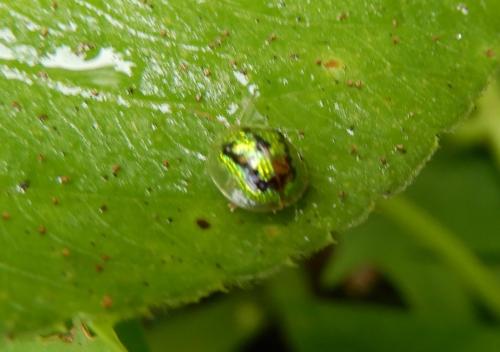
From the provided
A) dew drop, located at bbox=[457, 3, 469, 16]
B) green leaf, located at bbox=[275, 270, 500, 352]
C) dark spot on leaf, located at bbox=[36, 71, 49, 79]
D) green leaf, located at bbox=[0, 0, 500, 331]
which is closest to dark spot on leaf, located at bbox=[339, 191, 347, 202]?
green leaf, located at bbox=[0, 0, 500, 331]

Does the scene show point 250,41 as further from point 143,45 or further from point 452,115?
point 452,115

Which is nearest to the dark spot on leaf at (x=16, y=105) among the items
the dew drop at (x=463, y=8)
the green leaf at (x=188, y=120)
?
the green leaf at (x=188, y=120)

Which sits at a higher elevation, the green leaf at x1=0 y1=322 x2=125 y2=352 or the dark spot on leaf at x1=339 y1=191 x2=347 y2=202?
the dark spot on leaf at x1=339 y1=191 x2=347 y2=202

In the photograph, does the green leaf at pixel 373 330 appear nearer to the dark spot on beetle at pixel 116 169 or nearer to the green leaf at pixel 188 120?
the green leaf at pixel 188 120

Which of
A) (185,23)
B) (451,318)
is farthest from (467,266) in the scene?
(185,23)

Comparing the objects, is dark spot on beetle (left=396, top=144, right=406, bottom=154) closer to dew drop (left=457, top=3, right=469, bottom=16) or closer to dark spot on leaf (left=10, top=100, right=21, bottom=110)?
dew drop (left=457, top=3, right=469, bottom=16)

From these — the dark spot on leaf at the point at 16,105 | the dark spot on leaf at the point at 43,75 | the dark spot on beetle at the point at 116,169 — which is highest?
the dark spot on leaf at the point at 43,75
